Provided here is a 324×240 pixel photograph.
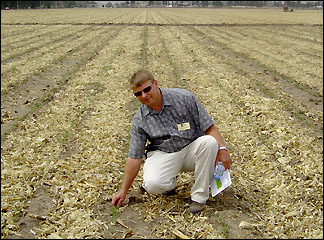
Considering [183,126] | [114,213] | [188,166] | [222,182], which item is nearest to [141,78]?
[183,126]

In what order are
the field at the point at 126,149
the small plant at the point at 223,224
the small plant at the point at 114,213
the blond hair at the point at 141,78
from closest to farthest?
the small plant at the point at 223,224
the blond hair at the point at 141,78
the field at the point at 126,149
the small plant at the point at 114,213

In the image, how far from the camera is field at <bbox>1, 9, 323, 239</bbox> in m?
4.46

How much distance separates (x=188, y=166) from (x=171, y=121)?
571mm

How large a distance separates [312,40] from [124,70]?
43.8ft

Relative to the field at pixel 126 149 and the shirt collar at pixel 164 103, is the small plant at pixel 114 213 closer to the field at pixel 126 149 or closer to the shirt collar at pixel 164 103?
the field at pixel 126 149

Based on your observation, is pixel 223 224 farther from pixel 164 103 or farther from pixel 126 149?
pixel 126 149

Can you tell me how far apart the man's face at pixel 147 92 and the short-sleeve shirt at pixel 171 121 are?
160mm

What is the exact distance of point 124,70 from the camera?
41.4 ft

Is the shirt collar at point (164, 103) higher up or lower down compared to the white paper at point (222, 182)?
higher up

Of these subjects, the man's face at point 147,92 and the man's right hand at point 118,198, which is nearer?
the man's face at point 147,92

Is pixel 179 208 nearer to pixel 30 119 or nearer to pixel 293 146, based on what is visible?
pixel 293 146

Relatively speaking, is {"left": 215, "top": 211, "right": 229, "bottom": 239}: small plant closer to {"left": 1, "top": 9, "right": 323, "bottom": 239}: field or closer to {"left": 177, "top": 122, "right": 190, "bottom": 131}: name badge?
{"left": 1, "top": 9, "right": 323, "bottom": 239}: field

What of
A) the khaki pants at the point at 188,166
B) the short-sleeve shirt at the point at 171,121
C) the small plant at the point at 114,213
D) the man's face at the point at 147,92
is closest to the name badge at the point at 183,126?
the short-sleeve shirt at the point at 171,121

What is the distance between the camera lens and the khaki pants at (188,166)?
4477 millimetres
